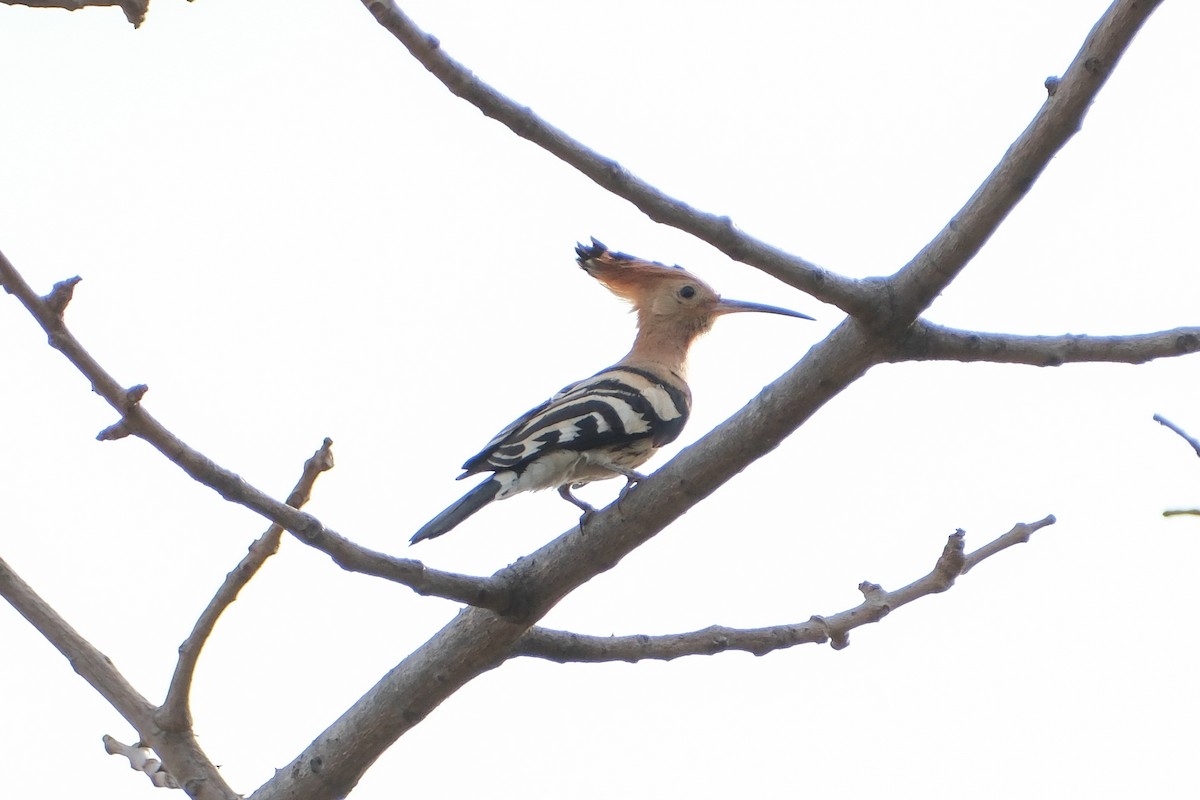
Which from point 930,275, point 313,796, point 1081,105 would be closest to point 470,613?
point 313,796

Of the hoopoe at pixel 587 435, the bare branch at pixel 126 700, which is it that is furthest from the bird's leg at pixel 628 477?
the bare branch at pixel 126 700

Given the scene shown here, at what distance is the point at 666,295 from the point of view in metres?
4.67

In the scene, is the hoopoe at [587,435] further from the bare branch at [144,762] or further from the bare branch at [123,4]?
the bare branch at [123,4]

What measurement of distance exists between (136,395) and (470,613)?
0.84 metres

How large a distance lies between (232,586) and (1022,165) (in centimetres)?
162

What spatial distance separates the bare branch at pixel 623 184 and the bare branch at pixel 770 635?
2.94 ft

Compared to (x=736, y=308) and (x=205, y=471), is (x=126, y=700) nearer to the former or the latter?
(x=205, y=471)

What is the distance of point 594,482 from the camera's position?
3.64 metres

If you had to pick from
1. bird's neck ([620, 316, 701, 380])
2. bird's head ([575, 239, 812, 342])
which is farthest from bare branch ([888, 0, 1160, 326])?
bird's head ([575, 239, 812, 342])

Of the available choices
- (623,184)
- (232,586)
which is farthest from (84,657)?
(623,184)

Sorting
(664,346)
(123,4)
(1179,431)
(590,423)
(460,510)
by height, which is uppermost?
(664,346)

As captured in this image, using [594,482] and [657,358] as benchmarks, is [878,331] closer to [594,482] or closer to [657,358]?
[594,482]

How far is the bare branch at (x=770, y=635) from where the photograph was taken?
265 cm

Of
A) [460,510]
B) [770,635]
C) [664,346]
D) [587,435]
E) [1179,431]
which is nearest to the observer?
[1179,431]
